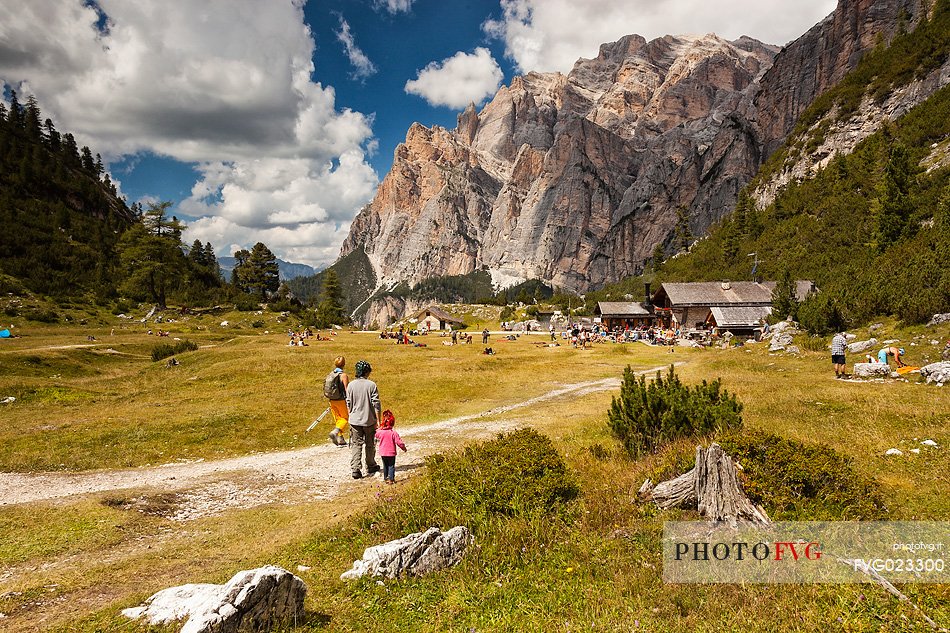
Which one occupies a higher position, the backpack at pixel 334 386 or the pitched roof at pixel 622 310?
the pitched roof at pixel 622 310

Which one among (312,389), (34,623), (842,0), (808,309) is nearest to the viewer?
(34,623)

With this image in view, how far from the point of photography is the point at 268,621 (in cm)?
467

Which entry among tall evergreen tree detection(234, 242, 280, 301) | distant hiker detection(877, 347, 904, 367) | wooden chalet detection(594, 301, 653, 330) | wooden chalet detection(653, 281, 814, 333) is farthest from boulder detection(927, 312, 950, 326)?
tall evergreen tree detection(234, 242, 280, 301)

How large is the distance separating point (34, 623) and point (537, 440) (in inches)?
309

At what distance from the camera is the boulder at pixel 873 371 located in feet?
59.9

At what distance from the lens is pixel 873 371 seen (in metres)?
18.6

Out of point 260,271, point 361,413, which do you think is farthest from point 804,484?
point 260,271

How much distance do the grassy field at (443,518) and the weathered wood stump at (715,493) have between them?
0.36m

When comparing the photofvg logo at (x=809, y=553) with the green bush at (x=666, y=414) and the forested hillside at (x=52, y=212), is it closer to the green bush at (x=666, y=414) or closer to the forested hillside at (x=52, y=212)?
the green bush at (x=666, y=414)

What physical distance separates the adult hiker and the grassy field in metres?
1.06

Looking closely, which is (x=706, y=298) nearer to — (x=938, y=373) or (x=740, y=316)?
(x=740, y=316)

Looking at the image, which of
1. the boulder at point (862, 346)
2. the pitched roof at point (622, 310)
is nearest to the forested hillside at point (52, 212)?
the pitched roof at point (622, 310)

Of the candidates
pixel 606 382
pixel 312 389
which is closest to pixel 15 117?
pixel 312 389

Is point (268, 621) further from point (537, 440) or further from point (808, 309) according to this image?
point (808, 309)
